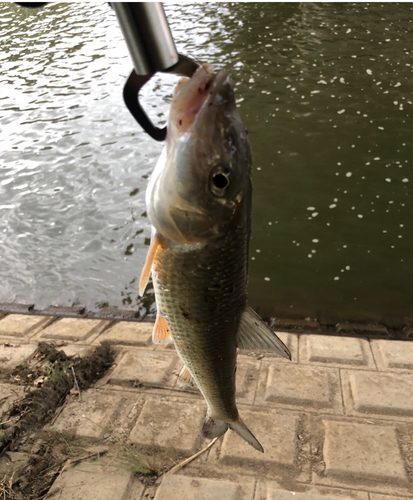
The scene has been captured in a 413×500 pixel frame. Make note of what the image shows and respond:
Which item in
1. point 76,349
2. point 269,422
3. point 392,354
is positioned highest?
point 76,349

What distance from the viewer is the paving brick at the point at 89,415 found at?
3.42m

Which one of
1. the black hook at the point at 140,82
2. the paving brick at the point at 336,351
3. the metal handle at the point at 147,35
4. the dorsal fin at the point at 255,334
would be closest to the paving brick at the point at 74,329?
the paving brick at the point at 336,351

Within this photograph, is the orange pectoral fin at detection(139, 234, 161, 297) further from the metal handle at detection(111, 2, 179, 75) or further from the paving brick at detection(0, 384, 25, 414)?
the paving brick at detection(0, 384, 25, 414)

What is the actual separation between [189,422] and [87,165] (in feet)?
20.0

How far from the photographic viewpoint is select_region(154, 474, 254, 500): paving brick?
9.41ft

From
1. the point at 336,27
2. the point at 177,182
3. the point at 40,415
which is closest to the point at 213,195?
the point at 177,182

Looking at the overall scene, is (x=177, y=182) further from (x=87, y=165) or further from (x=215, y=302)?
(x=87, y=165)

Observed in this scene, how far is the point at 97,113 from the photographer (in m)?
10.2

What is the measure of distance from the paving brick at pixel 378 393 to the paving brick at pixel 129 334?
1.83 meters

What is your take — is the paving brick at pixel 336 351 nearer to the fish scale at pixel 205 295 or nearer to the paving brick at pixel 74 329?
the paving brick at pixel 74 329

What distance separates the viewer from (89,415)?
355 cm

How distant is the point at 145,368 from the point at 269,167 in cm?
472

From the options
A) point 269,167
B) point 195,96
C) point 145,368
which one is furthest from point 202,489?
point 269,167

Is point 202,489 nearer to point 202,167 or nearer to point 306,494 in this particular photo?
point 306,494
